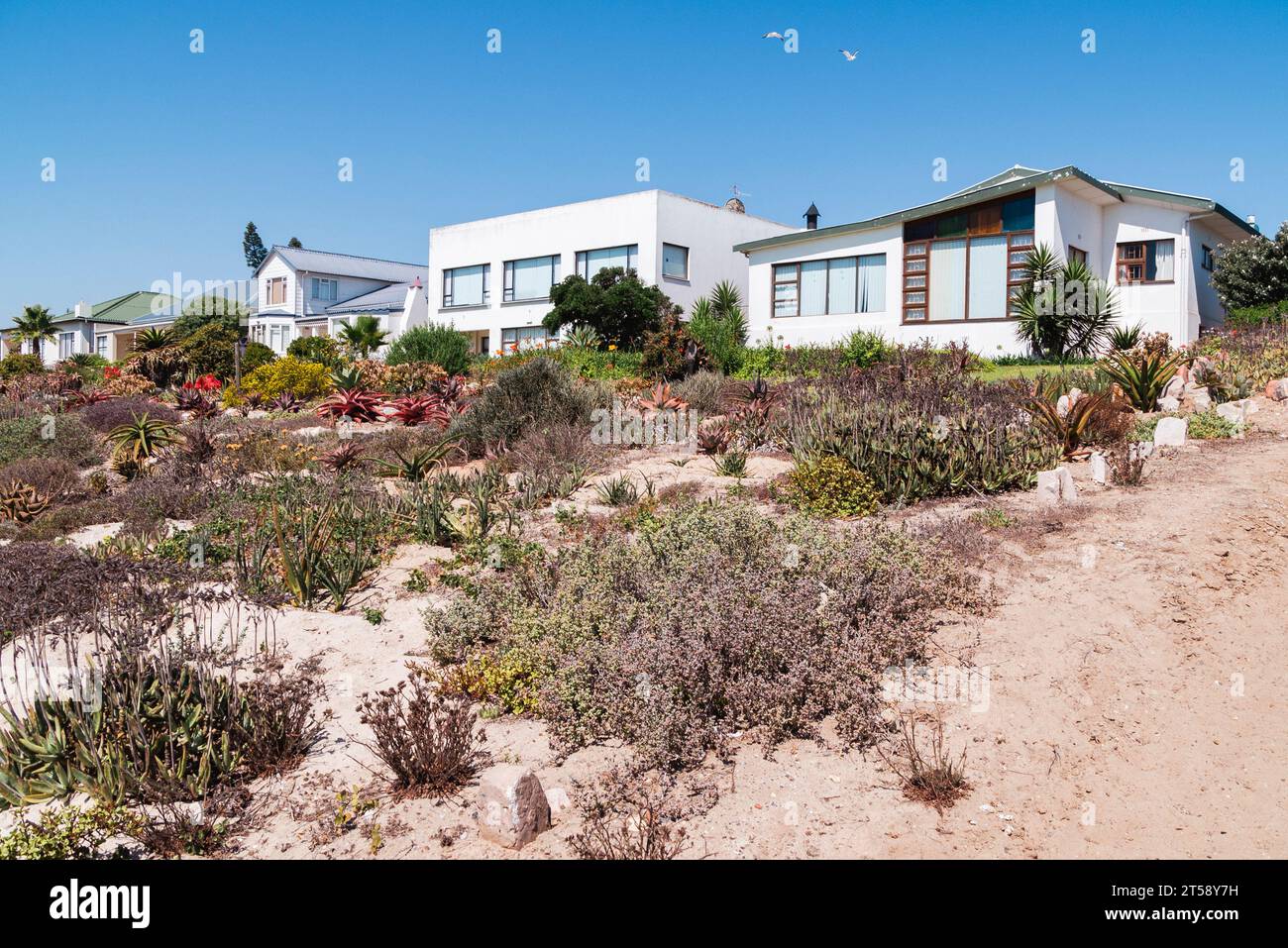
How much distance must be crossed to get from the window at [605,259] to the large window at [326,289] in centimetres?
1901

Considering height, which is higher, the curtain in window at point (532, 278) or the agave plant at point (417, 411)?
the curtain in window at point (532, 278)

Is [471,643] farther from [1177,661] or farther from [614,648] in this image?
[1177,661]

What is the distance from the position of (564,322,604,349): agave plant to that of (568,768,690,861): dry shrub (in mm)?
21550

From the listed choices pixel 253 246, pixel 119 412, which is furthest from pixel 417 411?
pixel 253 246

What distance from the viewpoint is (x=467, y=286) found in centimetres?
3644

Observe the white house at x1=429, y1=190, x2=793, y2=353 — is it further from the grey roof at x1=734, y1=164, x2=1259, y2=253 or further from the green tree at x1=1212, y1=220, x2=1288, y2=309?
the green tree at x1=1212, y1=220, x2=1288, y2=309

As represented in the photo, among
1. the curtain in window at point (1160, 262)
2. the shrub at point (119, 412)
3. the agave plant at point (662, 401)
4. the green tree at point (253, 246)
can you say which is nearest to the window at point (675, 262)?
the curtain in window at point (1160, 262)

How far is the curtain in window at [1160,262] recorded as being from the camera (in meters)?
21.9

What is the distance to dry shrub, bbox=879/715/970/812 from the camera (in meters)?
3.90

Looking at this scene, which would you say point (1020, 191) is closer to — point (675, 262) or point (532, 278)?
point (675, 262)

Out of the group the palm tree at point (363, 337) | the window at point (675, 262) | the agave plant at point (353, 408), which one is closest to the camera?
the agave plant at point (353, 408)

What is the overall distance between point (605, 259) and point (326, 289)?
20.6 m

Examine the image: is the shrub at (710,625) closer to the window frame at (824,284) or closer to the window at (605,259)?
the window frame at (824,284)

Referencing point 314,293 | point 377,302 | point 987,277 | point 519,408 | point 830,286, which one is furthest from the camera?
point 314,293
